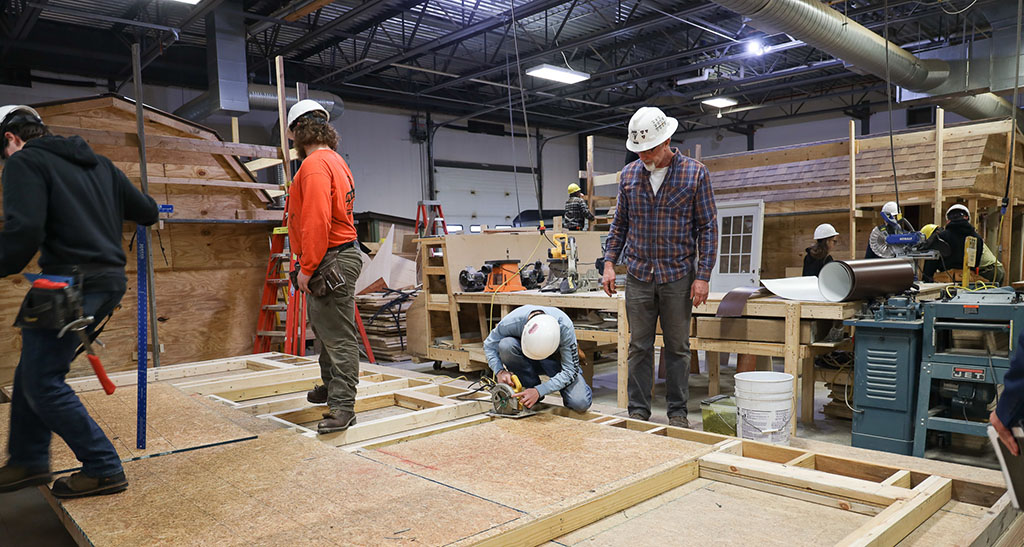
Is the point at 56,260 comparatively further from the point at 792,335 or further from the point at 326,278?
the point at 792,335

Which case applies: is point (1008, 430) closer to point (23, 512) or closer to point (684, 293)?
point (684, 293)

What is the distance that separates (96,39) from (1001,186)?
42.6ft

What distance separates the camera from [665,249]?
145 inches

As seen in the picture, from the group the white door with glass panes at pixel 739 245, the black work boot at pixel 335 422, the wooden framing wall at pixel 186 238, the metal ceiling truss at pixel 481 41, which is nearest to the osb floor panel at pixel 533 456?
the black work boot at pixel 335 422

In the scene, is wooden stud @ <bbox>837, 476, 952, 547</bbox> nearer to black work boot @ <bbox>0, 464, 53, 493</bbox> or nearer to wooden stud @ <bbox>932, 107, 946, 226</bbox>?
black work boot @ <bbox>0, 464, 53, 493</bbox>

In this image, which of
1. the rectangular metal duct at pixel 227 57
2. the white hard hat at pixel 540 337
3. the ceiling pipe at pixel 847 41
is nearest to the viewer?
the white hard hat at pixel 540 337

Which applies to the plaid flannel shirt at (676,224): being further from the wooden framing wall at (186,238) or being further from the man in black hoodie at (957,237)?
the wooden framing wall at (186,238)

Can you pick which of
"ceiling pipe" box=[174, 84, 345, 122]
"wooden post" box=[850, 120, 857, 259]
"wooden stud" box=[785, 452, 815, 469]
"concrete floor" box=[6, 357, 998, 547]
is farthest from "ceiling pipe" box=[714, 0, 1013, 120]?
"ceiling pipe" box=[174, 84, 345, 122]

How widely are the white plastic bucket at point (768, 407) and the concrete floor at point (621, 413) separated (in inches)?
33.9

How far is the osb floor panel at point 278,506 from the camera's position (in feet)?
6.61

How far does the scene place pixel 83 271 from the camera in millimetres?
2299

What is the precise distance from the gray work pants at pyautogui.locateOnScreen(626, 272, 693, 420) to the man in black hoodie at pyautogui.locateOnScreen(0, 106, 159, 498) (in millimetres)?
2638

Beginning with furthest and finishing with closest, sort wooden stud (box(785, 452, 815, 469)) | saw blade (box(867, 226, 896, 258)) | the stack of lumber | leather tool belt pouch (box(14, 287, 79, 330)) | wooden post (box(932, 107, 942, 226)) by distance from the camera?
1. the stack of lumber
2. wooden post (box(932, 107, 942, 226))
3. saw blade (box(867, 226, 896, 258))
4. wooden stud (box(785, 452, 815, 469))
5. leather tool belt pouch (box(14, 287, 79, 330))

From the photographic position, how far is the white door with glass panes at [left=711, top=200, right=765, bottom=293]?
27.9ft
